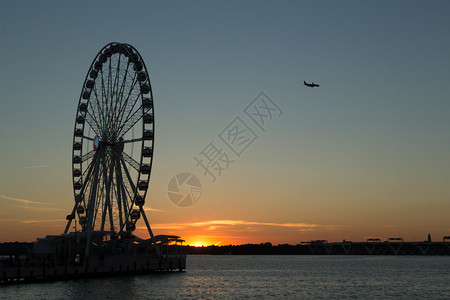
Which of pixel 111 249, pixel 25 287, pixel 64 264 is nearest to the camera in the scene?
pixel 25 287

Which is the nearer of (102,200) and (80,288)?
(80,288)

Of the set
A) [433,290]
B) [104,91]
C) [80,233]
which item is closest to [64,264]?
[80,233]

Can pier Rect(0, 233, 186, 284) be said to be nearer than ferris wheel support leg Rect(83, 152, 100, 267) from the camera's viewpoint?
Yes

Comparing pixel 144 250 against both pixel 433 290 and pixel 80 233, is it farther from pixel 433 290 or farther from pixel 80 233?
pixel 433 290

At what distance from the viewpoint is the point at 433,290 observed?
81188 millimetres

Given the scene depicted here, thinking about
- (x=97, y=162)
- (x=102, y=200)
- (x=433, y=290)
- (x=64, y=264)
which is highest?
(x=97, y=162)

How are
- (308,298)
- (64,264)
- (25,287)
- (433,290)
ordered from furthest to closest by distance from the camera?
(433,290) → (64,264) → (308,298) → (25,287)

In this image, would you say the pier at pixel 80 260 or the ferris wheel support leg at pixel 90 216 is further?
the ferris wheel support leg at pixel 90 216

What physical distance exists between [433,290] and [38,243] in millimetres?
59681

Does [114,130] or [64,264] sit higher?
[114,130]

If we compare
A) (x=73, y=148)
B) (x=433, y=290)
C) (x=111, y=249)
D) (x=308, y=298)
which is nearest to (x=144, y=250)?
(x=111, y=249)

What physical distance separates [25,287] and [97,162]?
2139 cm

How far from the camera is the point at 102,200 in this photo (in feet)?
265

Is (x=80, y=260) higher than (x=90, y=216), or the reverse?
(x=90, y=216)
